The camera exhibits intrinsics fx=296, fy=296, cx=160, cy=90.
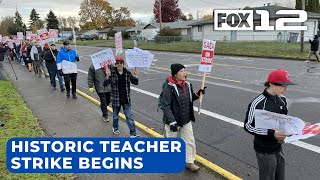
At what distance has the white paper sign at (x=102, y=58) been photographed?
6.47m

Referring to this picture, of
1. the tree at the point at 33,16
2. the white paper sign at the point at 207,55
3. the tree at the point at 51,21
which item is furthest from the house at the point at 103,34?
the white paper sign at the point at 207,55

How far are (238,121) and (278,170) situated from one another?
358 centimetres

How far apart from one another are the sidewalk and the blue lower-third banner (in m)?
0.12

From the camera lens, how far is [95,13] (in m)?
95.0

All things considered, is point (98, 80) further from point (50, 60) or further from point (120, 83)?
point (50, 60)

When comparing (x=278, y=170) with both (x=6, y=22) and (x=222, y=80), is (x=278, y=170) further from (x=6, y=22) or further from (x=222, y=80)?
(x=6, y=22)

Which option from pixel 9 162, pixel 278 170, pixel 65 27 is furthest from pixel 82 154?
pixel 65 27

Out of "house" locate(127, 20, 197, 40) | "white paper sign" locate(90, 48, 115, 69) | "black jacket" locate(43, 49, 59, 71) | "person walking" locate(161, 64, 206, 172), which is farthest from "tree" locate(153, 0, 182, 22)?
"person walking" locate(161, 64, 206, 172)

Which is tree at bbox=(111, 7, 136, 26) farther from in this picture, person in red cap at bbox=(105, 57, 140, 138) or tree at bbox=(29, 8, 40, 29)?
person in red cap at bbox=(105, 57, 140, 138)

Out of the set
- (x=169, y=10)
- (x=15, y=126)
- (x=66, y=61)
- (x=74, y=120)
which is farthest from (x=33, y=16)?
(x=15, y=126)

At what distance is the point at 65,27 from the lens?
426ft

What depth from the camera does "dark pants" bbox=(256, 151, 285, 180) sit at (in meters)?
3.37

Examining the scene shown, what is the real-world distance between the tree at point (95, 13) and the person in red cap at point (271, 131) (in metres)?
94.2

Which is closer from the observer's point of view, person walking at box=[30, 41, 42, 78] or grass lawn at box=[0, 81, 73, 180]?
grass lawn at box=[0, 81, 73, 180]
